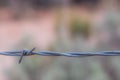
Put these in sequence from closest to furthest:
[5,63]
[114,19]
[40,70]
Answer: [40,70] < [5,63] < [114,19]

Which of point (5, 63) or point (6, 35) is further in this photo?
point (6, 35)

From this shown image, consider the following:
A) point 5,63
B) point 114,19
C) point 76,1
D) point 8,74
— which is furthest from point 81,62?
point 76,1

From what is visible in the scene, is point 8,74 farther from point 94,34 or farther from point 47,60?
point 94,34

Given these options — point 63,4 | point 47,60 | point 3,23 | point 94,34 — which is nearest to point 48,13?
point 63,4

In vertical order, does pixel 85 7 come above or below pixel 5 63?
above

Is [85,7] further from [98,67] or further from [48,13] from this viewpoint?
[98,67]

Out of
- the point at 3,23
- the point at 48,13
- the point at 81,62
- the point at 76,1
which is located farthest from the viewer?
the point at 76,1
